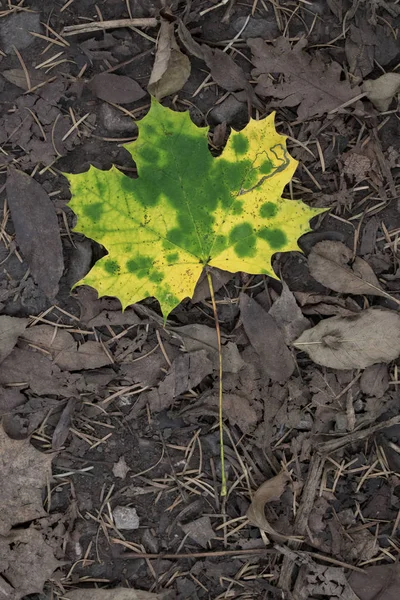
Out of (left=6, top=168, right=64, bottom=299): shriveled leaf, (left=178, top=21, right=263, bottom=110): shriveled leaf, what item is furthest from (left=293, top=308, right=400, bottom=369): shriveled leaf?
(left=6, top=168, right=64, bottom=299): shriveled leaf

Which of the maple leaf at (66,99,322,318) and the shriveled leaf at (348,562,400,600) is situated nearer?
the maple leaf at (66,99,322,318)

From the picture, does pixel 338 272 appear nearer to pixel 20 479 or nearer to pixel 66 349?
pixel 66 349

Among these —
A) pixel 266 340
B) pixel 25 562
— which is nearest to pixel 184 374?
pixel 266 340

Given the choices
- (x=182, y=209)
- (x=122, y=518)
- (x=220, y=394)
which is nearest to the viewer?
(x=182, y=209)

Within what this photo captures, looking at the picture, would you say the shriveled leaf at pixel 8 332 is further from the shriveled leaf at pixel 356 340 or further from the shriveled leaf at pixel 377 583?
the shriveled leaf at pixel 377 583

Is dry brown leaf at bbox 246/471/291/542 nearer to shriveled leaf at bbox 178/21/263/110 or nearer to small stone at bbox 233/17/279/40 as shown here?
shriveled leaf at bbox 178/21/263/110

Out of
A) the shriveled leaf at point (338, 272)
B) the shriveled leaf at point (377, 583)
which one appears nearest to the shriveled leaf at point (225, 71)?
the shriveled leaf at point (338, 272)
